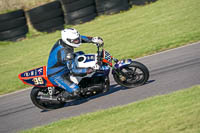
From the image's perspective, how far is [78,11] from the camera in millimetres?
16453

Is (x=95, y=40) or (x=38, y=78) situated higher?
(x=95, y=40)

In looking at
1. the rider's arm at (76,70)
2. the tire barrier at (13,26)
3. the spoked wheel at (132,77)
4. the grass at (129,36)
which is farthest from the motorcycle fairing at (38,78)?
the tire barrier at (13,26)

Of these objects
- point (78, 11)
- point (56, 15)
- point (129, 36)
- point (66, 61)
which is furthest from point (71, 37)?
point (56, 15)

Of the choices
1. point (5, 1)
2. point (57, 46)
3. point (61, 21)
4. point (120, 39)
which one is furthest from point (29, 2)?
point (57, 46)

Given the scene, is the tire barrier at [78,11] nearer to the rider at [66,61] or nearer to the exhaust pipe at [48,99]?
the rider at [66,61]

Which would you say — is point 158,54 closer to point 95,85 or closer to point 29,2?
point 95,85

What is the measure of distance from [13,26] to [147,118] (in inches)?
493

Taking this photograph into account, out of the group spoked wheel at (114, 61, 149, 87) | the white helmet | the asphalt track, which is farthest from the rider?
spoked wheel at (114, 61, 149, 87)

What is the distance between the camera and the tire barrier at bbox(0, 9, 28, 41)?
16.2 m

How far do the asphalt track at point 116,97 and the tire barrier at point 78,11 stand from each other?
25.7 feet

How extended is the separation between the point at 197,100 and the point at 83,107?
301 cm

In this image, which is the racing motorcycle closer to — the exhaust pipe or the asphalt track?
the exhaust pipe

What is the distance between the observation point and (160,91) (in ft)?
24.0

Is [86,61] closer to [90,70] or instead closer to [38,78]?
[90,70]
